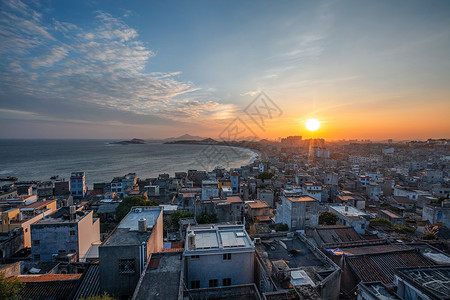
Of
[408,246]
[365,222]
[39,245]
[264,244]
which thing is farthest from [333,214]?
[39,245]

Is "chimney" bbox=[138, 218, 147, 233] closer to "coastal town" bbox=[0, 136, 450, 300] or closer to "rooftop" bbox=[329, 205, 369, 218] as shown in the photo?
"coastal town" bbox=[0, 136, 450, 300]

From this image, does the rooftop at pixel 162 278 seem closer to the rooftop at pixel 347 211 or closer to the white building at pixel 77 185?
the rooftop at pixel 347 211

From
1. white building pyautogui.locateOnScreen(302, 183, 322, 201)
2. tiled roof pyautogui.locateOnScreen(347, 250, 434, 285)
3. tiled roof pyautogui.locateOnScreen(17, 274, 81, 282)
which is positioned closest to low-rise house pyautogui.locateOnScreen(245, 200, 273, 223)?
white building pyautogui.locateOnScreen(302, 183, 322, 201)

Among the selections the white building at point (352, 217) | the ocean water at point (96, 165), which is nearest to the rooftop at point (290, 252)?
the white building at point (352, 217)

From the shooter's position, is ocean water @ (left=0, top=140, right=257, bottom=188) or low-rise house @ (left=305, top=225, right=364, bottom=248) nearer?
low-rise house @ (left=305, top=225, right=364, bottom=248)

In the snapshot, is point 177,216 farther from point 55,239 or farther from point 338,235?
point 338,235
